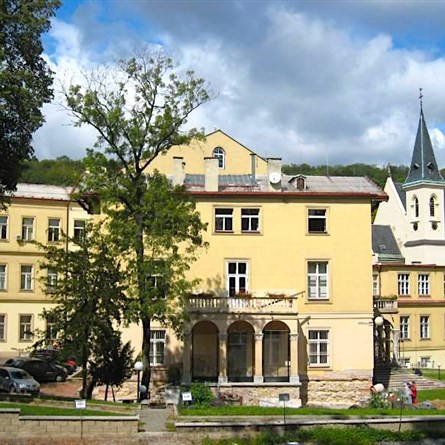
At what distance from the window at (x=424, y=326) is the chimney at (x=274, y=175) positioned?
25.2 m

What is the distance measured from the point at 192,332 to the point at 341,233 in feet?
31.1

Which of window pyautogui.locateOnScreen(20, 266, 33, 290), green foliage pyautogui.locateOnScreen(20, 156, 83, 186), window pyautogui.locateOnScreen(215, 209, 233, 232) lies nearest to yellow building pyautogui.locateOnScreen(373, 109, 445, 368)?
window pyautogui.locateOnScreen(215, 209, 233, 232)

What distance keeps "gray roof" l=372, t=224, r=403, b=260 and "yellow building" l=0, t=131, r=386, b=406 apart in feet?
88.7

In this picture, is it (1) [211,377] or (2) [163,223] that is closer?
(2) [163,223]

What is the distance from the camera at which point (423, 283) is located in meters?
60.1

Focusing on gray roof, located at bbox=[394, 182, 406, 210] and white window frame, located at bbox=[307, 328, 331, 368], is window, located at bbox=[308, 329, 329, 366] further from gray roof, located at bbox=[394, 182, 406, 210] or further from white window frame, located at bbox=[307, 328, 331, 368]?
gray roof, located at bbox=[394, 182, 406, 210]

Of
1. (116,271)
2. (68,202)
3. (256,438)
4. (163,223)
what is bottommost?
(256,438)

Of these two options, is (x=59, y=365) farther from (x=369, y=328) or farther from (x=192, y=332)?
(x=369, y=328)

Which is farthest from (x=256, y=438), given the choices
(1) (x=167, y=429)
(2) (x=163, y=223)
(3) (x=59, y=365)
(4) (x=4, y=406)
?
(3) (x=59, y=365)

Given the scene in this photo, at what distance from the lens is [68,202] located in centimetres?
5469

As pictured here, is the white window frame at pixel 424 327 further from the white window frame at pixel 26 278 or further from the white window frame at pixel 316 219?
the white window frame at pixel 26 278

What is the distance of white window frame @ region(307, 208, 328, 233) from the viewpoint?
39.5 meters

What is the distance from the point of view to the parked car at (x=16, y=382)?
3319 centimetres

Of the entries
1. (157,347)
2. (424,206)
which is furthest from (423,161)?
(157,347)
